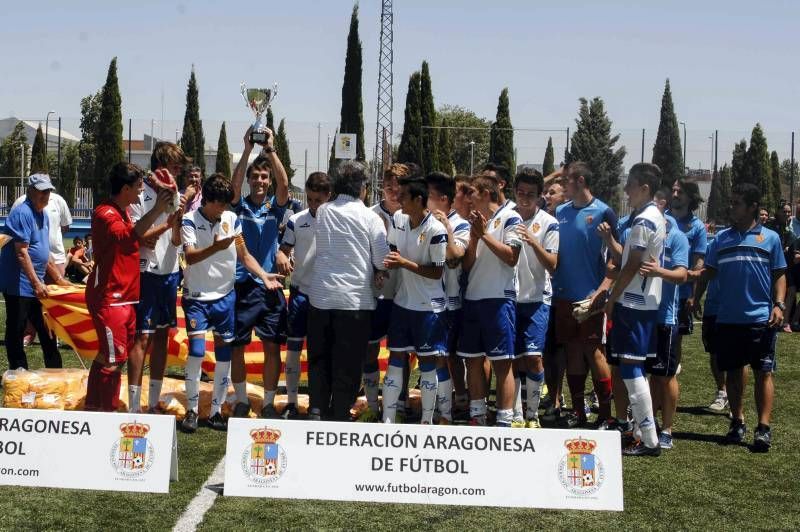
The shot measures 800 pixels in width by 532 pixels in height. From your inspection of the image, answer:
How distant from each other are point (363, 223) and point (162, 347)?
2.04 m

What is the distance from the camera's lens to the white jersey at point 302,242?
7551 millimetres

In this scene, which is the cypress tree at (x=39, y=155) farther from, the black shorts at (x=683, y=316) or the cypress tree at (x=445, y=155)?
the black shorts at (x=683, y=316)

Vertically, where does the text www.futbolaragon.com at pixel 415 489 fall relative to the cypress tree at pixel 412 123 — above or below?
below

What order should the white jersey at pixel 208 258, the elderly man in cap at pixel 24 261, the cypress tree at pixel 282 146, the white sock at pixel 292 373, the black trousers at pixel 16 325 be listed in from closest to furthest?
the white jersey at pixel 208 258 < the white sock at pixel 292 373 < the elderly man in cap at pixel 24 261 < the black trousers at pixel 16 325 < the cypress tree at pixel 282 146

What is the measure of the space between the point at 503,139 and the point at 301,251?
3903 centimetres

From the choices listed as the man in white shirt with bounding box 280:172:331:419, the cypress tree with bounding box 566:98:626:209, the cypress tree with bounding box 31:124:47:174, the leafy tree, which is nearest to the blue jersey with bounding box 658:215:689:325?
the man in white shirt with bounding box 280:172:331:419

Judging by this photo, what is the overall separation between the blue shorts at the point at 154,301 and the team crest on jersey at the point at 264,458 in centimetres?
208

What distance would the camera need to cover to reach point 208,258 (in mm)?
7211

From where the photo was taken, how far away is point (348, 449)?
214 inches

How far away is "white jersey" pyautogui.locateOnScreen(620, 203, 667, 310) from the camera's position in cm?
663

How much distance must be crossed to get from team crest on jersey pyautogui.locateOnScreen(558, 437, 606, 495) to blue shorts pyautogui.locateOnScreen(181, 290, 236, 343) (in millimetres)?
3052

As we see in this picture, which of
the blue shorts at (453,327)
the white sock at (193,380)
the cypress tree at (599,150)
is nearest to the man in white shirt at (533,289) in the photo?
the blue shorts at (453,327)

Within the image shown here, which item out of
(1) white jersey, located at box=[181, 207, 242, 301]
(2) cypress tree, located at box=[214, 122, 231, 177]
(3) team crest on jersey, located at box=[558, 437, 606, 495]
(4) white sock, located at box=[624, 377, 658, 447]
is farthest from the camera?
(2) cypress tree, located at box=[214, 122, 231, 177]

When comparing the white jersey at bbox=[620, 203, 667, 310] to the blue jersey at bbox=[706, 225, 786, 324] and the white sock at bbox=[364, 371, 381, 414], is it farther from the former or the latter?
the white sock at bbox=[364, 371, 381, 414]
